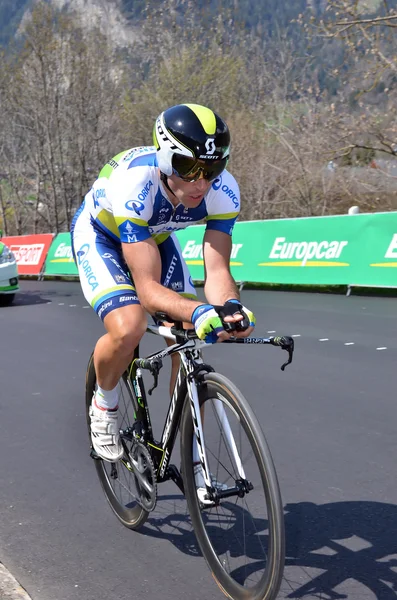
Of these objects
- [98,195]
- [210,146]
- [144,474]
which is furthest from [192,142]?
[144,474]

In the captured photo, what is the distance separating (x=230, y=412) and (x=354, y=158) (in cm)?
1870

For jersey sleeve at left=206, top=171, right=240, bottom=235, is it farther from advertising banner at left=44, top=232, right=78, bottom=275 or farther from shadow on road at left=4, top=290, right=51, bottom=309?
advertising banner at left=44, top=232, right=78, bottom=275

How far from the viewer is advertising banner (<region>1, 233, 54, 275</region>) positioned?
2232 centimetres

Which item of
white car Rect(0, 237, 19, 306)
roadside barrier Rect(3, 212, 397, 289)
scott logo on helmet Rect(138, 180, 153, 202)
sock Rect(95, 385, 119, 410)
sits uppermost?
scott logo on helmet Rect(138, 180, 153, 202)

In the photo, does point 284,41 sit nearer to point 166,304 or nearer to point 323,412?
point 323,412

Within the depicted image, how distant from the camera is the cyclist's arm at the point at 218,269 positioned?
3.59 meters

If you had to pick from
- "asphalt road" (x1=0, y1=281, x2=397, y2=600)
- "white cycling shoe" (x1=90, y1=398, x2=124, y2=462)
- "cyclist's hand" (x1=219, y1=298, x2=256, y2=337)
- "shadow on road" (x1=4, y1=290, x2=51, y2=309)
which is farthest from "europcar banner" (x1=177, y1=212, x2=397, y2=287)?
"cyclist's hand" (x1=219, y1=298, x2=256, y2=337)

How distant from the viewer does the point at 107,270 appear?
387 centimetres

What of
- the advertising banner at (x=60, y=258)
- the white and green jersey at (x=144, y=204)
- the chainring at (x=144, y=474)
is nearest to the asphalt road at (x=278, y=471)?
the chainring at (x=144, y=474)

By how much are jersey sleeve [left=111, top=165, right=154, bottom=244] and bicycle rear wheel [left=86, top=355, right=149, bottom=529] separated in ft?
2.57

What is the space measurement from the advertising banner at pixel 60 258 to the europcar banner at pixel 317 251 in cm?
477

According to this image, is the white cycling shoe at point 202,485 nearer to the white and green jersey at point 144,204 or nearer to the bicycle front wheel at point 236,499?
the bicycle front wheel at point 236,499

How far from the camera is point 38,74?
28.0m

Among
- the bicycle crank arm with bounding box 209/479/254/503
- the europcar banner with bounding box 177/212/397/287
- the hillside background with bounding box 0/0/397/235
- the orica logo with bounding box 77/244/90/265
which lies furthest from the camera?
the hillside background with bounding box 0/0/397/235
